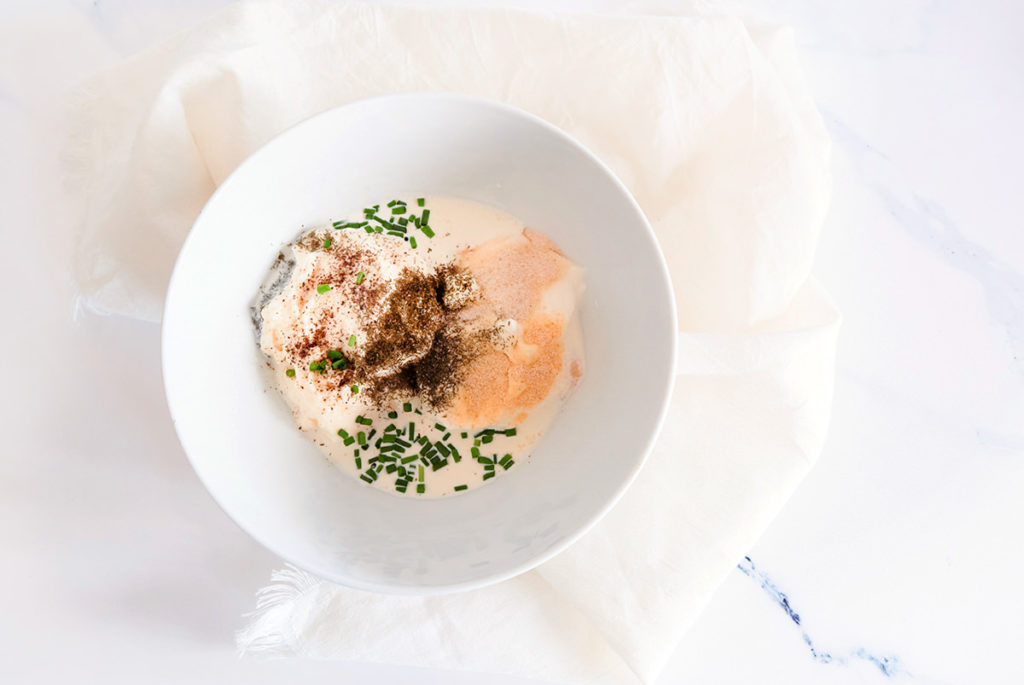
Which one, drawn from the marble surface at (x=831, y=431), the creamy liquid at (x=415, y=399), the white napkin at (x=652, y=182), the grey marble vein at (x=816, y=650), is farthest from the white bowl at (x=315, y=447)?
the grey marble vein at (x=816, y=650)

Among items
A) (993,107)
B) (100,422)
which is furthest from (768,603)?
(100,422)

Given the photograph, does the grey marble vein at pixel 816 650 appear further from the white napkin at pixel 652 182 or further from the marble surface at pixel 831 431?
the white napkin at pixel 652 182

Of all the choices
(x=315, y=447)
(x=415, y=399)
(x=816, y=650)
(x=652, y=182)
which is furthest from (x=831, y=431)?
(x=315, y=447)

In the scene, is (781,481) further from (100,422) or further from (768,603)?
(100,422)

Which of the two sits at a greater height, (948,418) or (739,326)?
(948,418)

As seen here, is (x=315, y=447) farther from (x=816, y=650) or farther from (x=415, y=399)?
(x=816, y=650)

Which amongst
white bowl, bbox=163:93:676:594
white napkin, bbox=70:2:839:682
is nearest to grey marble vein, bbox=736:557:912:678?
white napkin, bbox=70:2:839:682
